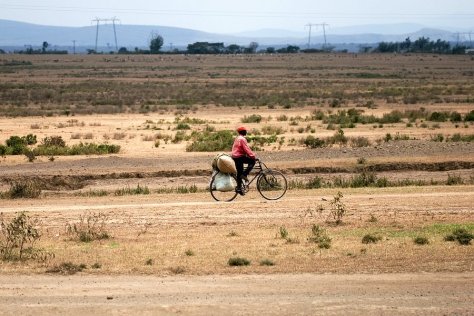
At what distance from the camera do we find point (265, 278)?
43.2 ft

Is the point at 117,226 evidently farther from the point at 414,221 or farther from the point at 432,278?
the point at 432,278

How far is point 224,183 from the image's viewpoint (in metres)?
20.8

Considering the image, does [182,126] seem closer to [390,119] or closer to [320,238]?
[390,119]

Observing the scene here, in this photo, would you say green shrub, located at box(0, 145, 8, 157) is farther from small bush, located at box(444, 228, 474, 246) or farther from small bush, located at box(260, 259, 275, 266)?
small bush, located at box(444, 228, 474, 246)

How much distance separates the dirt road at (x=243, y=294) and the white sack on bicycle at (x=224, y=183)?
7.58 meters

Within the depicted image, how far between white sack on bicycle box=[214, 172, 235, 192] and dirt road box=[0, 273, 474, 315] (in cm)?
758

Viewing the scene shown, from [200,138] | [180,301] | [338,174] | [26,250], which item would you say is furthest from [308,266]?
[200,138]

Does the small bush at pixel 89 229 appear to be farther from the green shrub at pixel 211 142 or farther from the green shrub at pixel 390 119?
the green shrub at pixel 390 119

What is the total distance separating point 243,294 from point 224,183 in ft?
28.7

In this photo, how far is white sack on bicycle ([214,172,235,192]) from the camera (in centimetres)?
2083

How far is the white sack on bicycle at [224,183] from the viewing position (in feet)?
68.3

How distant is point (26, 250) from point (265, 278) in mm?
4504

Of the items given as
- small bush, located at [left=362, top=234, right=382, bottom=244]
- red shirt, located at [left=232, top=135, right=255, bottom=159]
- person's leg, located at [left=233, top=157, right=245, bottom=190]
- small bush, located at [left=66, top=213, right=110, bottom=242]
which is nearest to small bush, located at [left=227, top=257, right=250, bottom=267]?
small bush, located at [left=362, top=234, right=382, bottom=244]

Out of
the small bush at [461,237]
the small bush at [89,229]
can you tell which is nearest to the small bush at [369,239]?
the small bush at [461,237]
